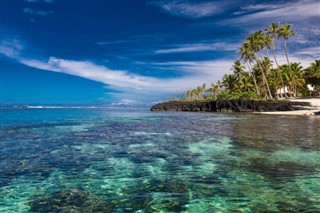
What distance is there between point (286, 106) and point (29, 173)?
72284 millimetres

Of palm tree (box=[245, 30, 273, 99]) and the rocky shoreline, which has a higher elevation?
palm tree (box=[245, 30, 273, 99])

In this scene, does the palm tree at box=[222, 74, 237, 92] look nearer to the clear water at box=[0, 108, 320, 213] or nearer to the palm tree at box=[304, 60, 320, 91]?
the palm tree at box=[304, 60, 320, 91]

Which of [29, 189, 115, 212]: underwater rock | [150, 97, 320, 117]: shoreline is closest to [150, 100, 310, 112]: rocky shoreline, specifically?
[150, 97, 320, 117]: shoreline

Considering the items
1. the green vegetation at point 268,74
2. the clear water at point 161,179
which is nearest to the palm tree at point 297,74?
the green vegetation at point 268,74

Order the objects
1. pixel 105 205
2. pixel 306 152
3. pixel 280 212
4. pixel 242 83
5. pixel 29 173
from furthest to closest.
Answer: pixel 242 83, pixel 306 152, pixel 29 173, pixel 105 205, pixel 280 212

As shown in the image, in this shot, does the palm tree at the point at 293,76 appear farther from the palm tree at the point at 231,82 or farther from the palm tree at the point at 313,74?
the palm tree at the point at 231,82

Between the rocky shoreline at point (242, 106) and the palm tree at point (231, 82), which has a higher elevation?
the palm tree at point (231, 82)

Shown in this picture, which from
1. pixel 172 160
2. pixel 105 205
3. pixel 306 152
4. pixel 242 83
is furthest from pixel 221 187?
pixel 242 83

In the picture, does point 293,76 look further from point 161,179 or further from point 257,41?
point 161,179

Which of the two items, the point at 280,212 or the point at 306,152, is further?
the point at 306,152

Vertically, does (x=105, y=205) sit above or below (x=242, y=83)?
below

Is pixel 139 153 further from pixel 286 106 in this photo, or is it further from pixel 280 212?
pixel 286 106

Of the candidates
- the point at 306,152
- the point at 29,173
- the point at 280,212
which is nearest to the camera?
the point at 280,212

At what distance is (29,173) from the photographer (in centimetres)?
1101
